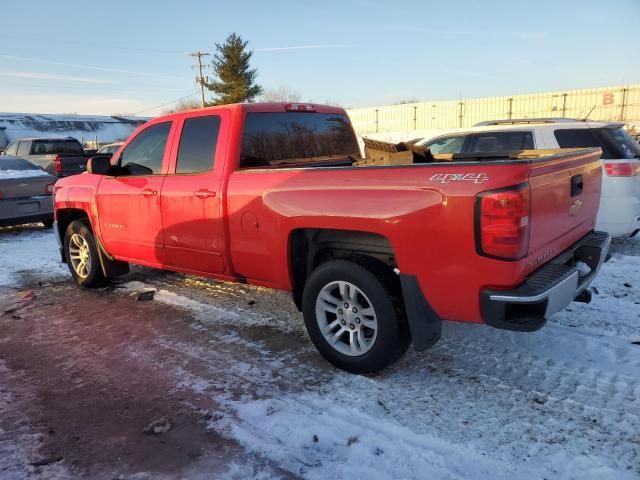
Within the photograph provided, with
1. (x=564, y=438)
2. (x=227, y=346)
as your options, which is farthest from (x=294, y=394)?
(x=564, y=438)

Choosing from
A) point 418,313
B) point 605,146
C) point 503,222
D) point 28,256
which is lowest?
point 28,256

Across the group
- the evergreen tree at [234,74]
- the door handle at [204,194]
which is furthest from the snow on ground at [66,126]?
the door handle at [204,194]

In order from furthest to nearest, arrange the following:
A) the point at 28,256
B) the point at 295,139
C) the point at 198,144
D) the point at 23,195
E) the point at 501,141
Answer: the point at 23,195 < the point at 28,256 < the point at 501,141 < the point at 295,139 < the point at 198,144

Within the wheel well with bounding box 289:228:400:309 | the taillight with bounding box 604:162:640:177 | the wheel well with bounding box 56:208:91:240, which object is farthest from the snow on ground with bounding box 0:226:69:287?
the taillight with bounding box 604:162:640:177

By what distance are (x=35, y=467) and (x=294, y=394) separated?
5.12 feet

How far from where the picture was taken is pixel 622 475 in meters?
2.47

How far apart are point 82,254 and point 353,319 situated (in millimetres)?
4163

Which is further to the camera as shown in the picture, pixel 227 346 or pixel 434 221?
pixel 227 346

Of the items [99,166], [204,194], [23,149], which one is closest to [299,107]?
[204,194]

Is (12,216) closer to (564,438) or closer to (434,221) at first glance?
(434,221)

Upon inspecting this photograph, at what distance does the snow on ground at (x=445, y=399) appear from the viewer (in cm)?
264

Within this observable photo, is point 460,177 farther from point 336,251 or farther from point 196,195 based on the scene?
point 196,195

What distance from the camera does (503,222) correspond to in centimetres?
270

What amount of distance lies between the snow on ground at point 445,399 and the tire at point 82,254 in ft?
6.57
